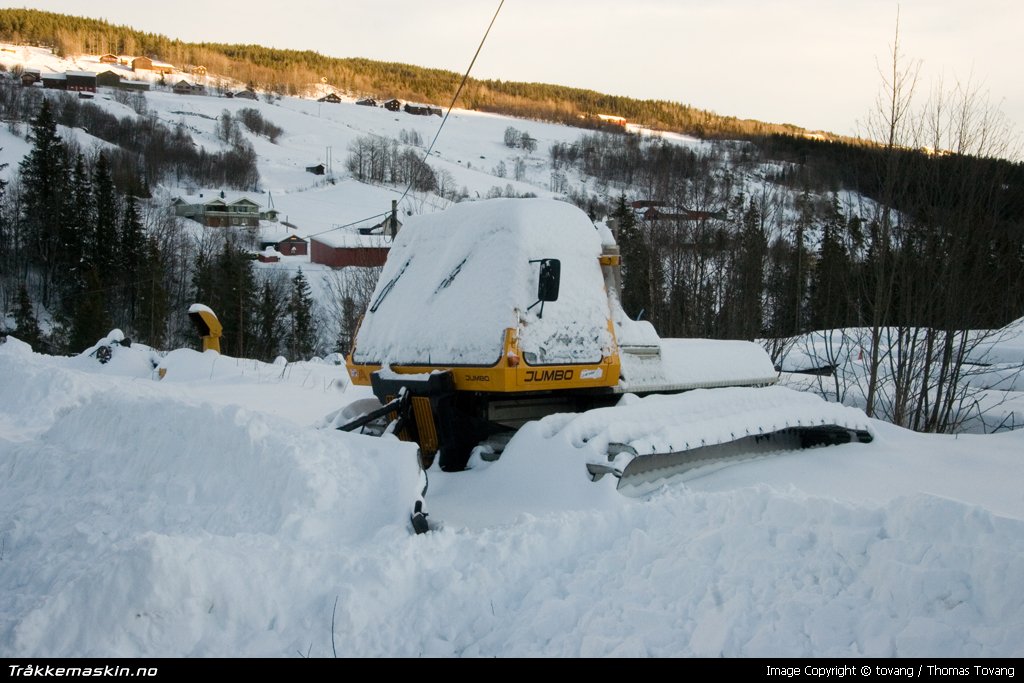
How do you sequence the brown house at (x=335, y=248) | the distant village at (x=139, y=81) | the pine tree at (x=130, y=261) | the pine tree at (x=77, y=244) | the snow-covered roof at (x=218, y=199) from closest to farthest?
the pine tree at (x=130, y=261) → the pine tree at (x=77, y=244) → the brown house at (x=335, y=248) → the snow-covered roof at (x=218, y=199) → the distant village at (x=139, y=81)

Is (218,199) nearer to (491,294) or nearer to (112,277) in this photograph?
(112,277)

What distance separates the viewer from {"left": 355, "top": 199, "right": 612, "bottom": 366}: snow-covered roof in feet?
21.9

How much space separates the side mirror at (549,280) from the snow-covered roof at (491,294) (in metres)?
0.28

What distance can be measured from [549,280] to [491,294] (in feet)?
2.11

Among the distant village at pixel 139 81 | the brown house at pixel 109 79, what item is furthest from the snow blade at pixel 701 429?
the brown house at pixel 109 79

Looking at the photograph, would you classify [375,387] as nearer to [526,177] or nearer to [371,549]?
[371,549]

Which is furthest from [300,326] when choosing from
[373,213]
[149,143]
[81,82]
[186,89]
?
[186,89]

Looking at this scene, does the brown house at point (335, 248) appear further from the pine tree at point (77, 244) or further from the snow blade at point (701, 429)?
the snow blade at point (701, 429)

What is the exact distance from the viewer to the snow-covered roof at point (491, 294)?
6684 millimetres

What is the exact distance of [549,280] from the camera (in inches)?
253

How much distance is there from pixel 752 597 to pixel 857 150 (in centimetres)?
1076

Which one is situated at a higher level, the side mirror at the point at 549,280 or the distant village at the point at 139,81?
the distant village at the point at 139,81

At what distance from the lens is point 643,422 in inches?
246

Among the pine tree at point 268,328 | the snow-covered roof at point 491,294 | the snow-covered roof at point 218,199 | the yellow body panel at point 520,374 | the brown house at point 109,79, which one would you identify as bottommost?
the pine tree at point 268,328
